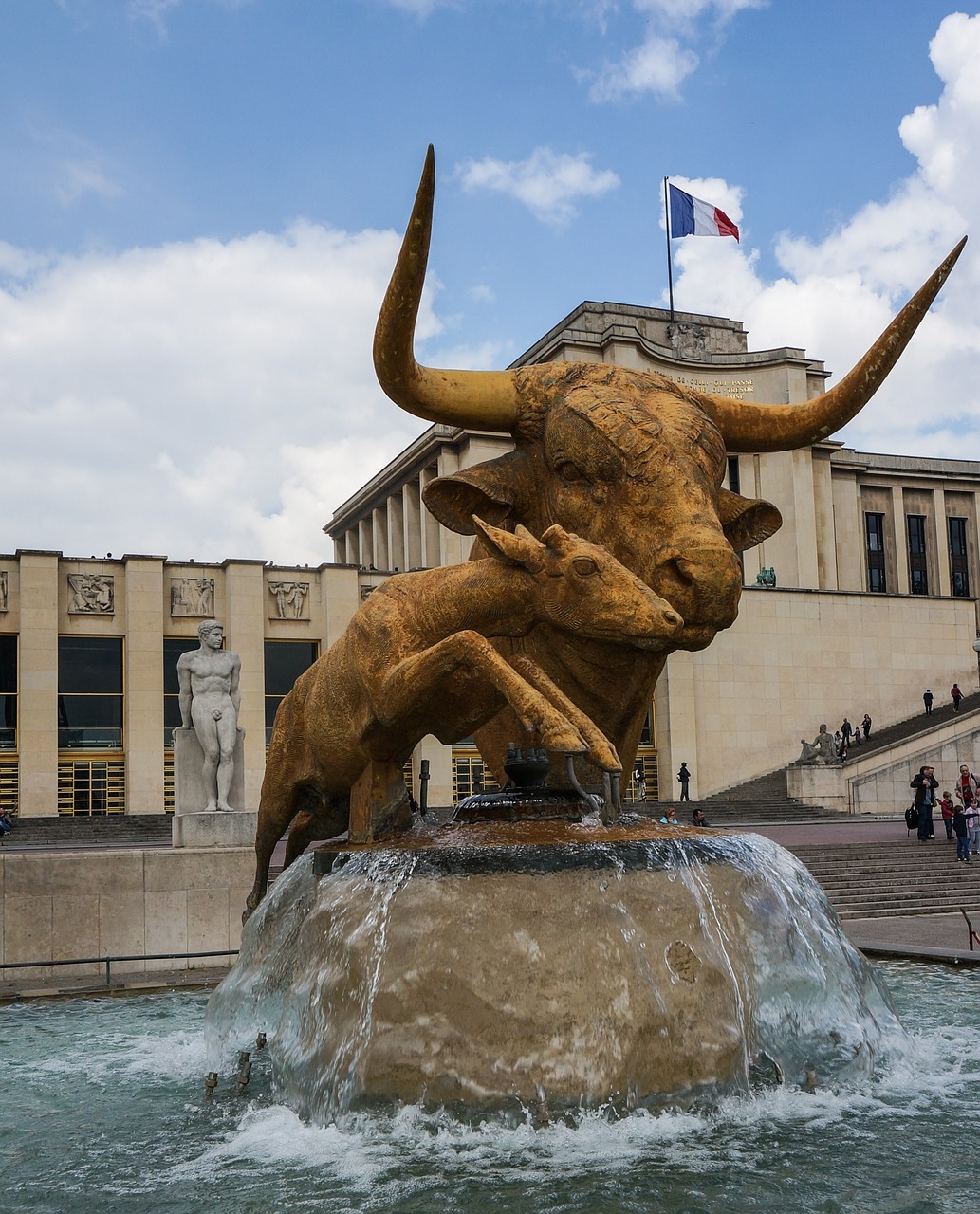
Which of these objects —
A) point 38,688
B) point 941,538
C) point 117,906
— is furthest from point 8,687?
point 941,538

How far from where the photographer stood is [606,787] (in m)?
6.43

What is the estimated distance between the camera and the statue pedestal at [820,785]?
40969 mm

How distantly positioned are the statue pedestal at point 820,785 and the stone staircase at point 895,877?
49.3ft

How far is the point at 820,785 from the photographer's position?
41562 millimetres

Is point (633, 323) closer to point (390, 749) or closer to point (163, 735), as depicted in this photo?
point (163, 735)

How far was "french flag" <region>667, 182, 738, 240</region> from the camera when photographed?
5419 cm

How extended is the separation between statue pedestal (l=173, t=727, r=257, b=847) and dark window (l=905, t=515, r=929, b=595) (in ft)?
211

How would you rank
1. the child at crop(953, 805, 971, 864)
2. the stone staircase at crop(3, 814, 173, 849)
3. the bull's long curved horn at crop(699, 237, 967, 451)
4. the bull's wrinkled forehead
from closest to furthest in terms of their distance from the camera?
the bull's wrinkled forehead < the bull's long curved horn at crop(699, 237, 967, 451) < the child at crop(953, 805, 971, 864) < the stone staircase at crop(3, 814, 173, 849)

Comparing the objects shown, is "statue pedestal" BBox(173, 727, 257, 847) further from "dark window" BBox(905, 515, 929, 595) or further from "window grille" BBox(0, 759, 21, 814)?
"dark window" BBox(905, 515, 929, 595)

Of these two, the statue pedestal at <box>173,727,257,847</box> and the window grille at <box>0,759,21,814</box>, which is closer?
the statue pedestal at <box>173,727,257,847</box>

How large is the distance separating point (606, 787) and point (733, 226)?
5317 cm

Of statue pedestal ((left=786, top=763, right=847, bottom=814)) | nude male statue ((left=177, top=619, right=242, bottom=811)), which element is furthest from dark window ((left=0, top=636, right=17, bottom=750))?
statue pedestal ((left=786, top=763, right=847, bottom=814))

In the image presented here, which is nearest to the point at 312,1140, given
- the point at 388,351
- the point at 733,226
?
the point at 388,351

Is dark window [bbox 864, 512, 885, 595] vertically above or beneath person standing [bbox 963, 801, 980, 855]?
above
